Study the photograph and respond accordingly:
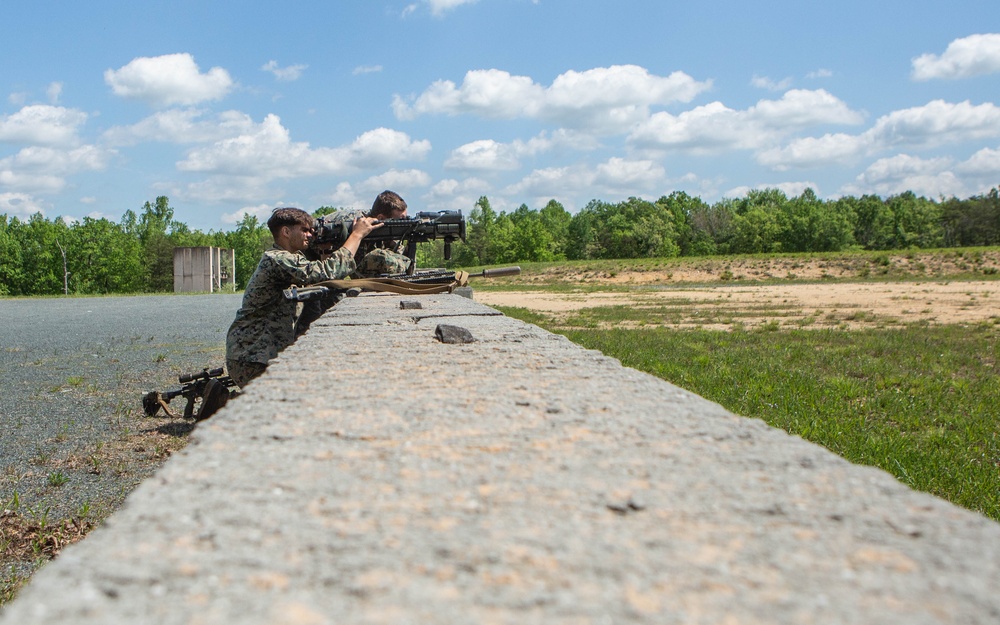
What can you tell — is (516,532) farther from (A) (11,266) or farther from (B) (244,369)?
(A) (11,266)

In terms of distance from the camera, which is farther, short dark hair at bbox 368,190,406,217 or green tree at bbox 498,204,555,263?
green tree at bbox 498,204,555,263

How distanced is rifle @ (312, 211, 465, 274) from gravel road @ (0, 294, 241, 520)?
6.55 feet

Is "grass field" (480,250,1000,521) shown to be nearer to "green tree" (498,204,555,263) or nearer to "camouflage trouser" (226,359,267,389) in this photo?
"camouflage trouser" (226,359,267,389)

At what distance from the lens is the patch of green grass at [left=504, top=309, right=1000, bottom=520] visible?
4975mm

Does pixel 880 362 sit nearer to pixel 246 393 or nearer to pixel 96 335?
pixel 246 393

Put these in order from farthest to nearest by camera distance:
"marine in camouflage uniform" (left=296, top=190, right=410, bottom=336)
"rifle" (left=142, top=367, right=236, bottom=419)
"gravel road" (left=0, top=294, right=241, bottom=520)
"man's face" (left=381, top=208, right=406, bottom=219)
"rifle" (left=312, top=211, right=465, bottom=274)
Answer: "man's face" (left=381, top=208, right=406, bottom=219) → "rifle" (left=312, top=211, right=465, bottom=274) → "marine in camouflage uniform" (left=296, top=190, right=410, bottom=336) → "rifle" (left=142, top=367, right=236, bottom=419) → "gravel road" (left=0, top=294, right=241, bottom=520)

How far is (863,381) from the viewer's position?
8.12 meters

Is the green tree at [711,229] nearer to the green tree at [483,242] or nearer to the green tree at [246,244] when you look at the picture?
the green tree at [483,242]

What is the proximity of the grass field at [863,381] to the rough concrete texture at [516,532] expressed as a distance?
130 inches

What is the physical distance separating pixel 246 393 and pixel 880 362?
28.3 feet

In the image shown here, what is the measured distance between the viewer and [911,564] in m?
1.15

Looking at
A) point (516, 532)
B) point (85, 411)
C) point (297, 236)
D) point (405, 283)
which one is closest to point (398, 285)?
point (405, 283)

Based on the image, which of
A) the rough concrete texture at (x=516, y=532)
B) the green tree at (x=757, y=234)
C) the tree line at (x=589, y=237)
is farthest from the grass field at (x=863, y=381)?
the green tree at (x=757, y=234)

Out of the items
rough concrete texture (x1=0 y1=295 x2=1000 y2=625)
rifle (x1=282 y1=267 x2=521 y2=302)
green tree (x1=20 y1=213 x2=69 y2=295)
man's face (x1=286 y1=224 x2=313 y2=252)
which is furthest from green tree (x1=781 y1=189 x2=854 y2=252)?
rough concrete texture (x1=0 y1=295 x2=1000 y2=625)
